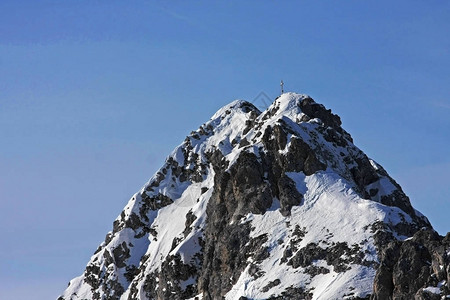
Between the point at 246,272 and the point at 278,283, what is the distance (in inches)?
411

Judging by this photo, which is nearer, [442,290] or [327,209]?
[442,290]

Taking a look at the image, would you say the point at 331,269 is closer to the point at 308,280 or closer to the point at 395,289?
the point at 308,280

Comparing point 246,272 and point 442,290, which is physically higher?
point 246,272

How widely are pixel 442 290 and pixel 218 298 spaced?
50.4 m

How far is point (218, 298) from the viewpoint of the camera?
7849 inches

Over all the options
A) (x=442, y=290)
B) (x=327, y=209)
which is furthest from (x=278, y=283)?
(x=442, y=290)

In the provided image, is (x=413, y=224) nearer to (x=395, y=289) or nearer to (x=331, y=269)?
(x=331, y=269)

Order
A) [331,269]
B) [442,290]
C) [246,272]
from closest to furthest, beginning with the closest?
[442,290], [331,269], [246,272]

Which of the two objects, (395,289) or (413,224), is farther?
(413,224)

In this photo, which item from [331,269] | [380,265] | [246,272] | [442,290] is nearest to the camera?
[442,290]

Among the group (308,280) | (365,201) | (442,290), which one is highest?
(365,201)

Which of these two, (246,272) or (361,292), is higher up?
(246,272)

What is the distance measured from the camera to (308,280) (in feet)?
602

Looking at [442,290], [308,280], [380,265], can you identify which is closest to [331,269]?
[308,280]
